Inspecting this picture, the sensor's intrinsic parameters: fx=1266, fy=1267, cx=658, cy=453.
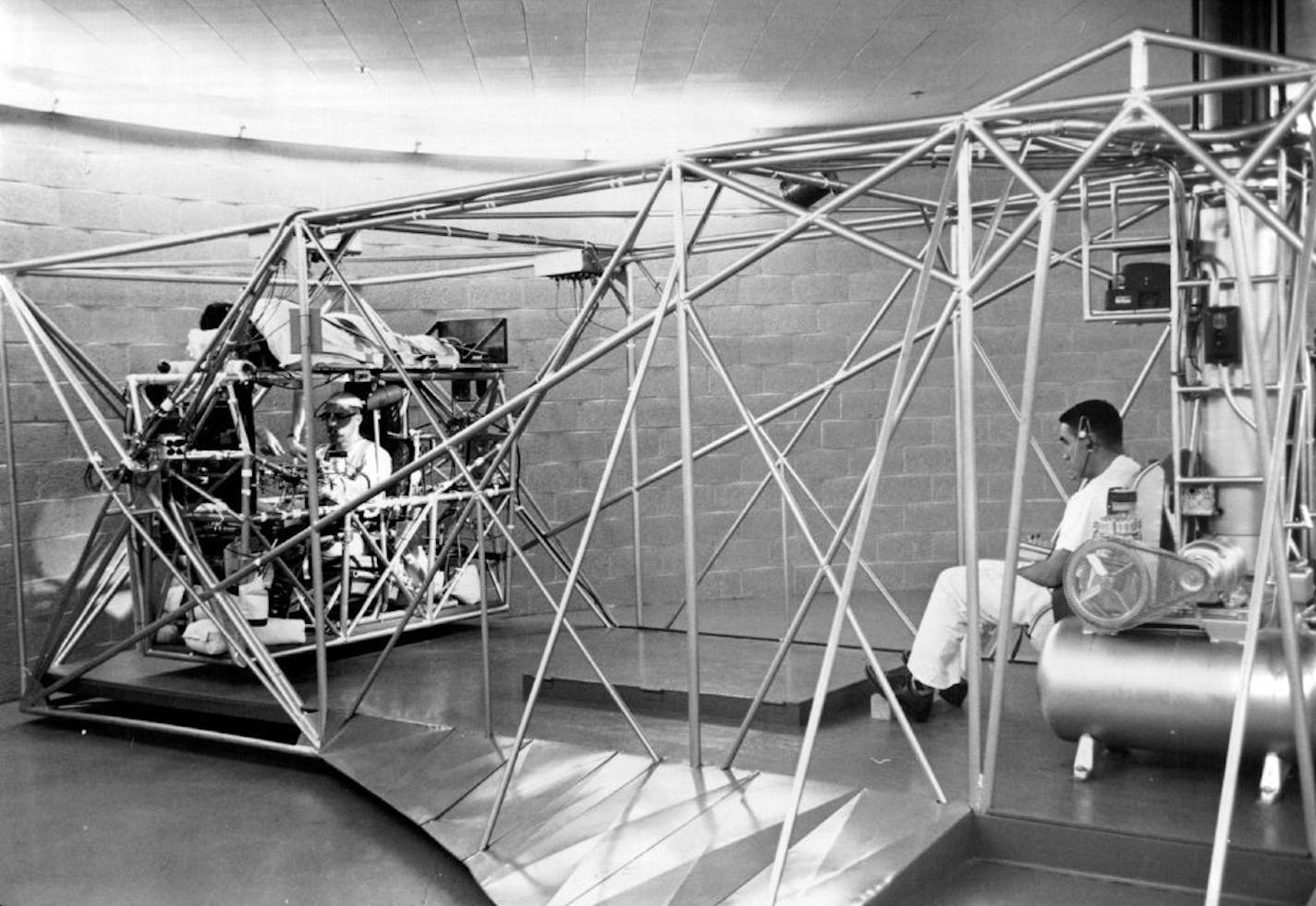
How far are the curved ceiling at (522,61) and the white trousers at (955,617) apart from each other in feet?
12.3

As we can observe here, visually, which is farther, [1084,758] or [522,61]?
[522,61]

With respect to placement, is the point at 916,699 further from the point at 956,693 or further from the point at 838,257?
the point at 838,257

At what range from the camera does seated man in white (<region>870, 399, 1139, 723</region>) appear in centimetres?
641

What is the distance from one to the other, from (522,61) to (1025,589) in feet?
17.0

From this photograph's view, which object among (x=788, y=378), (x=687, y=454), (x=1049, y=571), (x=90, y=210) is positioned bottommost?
(x=1049, y=571)

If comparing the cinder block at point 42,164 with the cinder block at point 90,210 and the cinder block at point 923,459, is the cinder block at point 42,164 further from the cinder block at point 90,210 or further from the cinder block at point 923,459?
the cinder block at point 923,459

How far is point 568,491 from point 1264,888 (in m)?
8.16

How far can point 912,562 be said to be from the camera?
12.7 m

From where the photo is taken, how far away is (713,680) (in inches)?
301

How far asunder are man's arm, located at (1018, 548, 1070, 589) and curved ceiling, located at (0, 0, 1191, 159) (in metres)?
3.86

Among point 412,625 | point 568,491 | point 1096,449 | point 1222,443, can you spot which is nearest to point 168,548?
point 412,625

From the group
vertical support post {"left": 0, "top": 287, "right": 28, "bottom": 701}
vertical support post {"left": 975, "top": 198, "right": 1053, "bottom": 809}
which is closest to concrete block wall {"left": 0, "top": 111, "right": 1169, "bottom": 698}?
vertical support post {"left": 0, "top": 287, "right": 28, "bottom": 701}

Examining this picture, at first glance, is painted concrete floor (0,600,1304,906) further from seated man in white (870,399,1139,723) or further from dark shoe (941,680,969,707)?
seated man in white (870,399,1139,723)

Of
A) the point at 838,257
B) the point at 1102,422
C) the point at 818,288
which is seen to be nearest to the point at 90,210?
the point at 818,288
